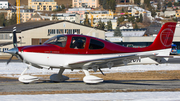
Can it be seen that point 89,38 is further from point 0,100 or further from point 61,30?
point 61,30

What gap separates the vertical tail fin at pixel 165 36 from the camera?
14.3m

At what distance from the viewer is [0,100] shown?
9477 mm

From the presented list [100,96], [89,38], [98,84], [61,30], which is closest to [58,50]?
[89,38]

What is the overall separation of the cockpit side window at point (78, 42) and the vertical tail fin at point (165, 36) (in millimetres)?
3565

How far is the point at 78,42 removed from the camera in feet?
43.2

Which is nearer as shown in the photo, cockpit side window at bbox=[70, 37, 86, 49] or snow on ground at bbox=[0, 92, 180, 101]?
snow on ground at bbox=[0, 92, 180, 101]

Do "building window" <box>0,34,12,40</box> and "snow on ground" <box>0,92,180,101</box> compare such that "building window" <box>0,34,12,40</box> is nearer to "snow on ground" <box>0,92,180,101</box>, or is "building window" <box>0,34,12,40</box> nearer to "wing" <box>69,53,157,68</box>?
"wing" <box>69,53,157,68</box>

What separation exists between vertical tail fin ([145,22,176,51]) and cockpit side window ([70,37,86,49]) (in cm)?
357

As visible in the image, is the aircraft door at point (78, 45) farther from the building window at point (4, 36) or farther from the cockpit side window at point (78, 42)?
the building window at point (4, 36)

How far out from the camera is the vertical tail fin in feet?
46.9

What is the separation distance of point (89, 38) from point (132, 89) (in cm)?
324

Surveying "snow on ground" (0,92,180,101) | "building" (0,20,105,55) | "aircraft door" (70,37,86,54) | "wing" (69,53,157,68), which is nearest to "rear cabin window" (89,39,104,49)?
"aircraft door" (70,37,86,54)

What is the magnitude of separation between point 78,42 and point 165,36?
461 centimetres

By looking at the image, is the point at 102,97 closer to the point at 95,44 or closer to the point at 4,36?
the point at 95,44
